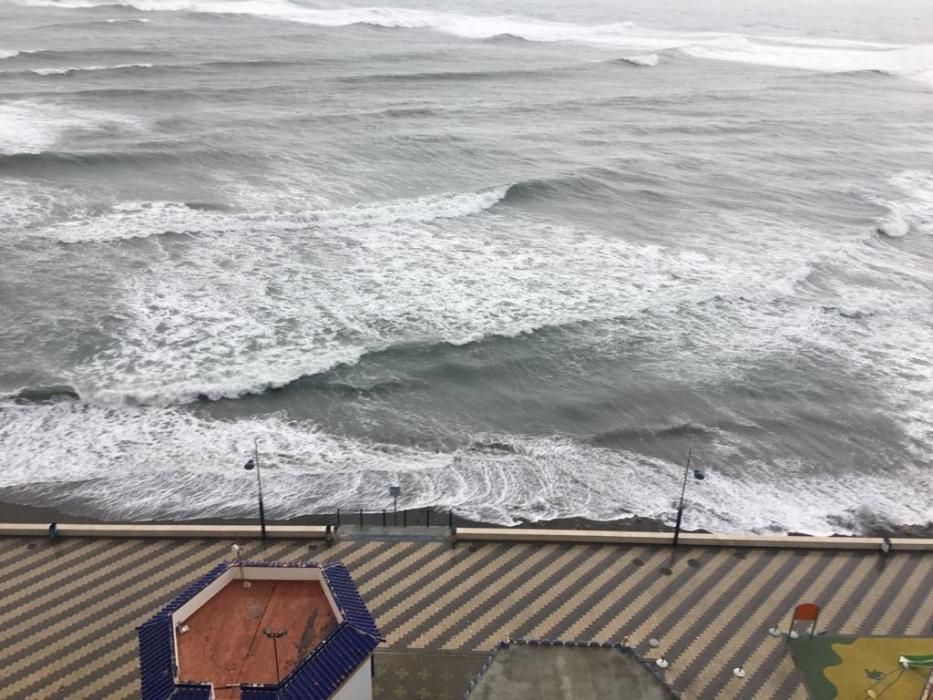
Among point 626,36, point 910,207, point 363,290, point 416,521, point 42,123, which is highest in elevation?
point 626,36

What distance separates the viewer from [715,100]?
8012 cm

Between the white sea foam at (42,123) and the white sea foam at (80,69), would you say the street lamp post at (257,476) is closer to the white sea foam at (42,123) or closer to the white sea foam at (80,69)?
the white sea foam at (42,123)

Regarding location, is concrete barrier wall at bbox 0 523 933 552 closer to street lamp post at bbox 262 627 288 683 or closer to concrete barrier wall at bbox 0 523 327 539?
concrete barrier wall at bbox 0 523 327 539

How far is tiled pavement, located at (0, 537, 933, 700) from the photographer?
56.2 feet

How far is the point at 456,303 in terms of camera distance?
35.3 meters

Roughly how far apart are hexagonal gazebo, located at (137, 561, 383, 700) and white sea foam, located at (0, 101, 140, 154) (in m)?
48.0

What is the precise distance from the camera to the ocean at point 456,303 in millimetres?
24891

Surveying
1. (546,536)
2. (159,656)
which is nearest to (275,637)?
(159,656)

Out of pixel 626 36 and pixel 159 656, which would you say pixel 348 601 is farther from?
pixel 626 36

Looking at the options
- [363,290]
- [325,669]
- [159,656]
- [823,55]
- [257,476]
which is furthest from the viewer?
[823,55]

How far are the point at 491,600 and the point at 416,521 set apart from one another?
4411 millimetres

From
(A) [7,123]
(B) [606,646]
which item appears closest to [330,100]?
(A) [7,123]

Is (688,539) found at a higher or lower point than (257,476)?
higher

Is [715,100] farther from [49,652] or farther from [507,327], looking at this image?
[49,652]
